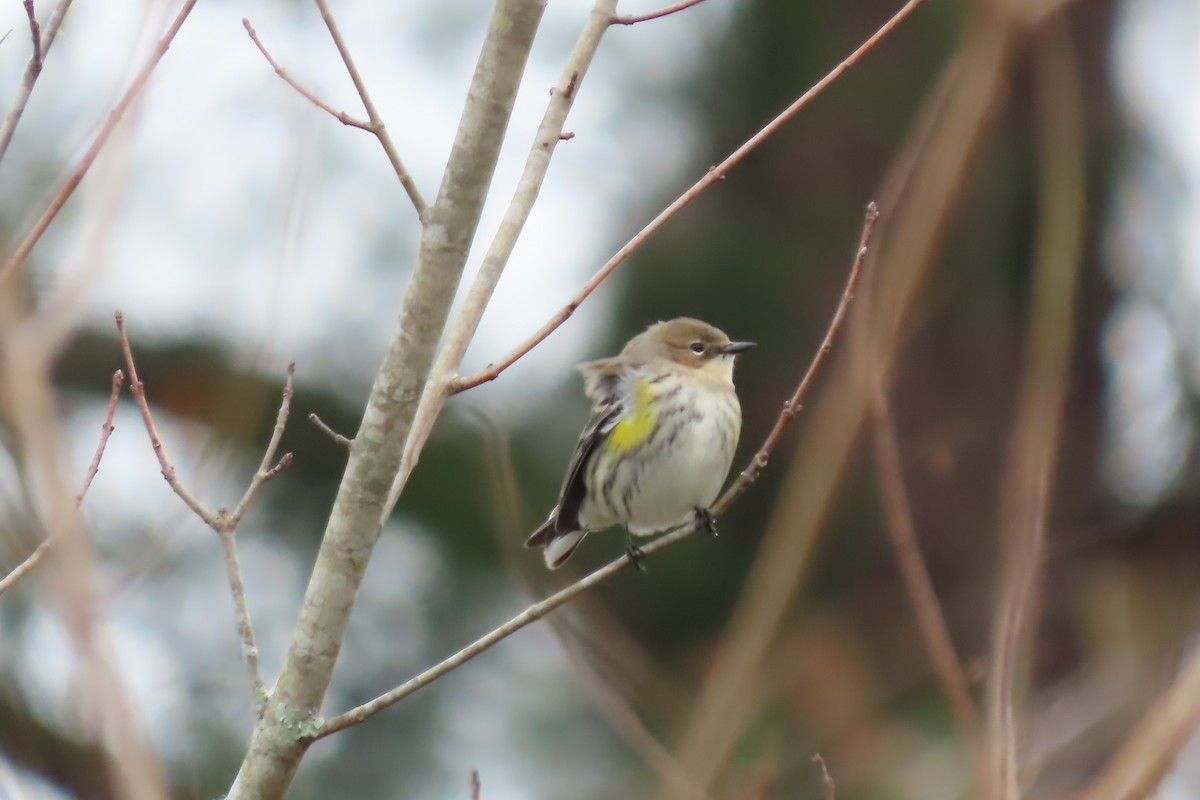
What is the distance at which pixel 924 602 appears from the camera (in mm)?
2057

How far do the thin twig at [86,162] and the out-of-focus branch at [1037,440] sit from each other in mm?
1586

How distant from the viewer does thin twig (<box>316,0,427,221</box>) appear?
307 centimetres

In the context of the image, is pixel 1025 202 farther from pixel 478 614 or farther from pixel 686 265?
pixel 478 614

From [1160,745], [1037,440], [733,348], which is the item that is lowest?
[1160,745]

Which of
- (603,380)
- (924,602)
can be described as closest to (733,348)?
(603,380)

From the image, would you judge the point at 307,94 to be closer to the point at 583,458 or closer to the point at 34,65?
the point at 34,65

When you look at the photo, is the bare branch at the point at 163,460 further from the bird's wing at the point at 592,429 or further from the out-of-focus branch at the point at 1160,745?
the bird's wing at the point at 592,429

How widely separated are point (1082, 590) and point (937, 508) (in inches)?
40.9

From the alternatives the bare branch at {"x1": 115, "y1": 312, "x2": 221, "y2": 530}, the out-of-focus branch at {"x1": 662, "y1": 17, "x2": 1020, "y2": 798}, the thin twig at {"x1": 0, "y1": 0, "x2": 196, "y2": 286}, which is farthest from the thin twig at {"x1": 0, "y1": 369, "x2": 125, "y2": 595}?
the out-of-focus branch at {"x1": 662, "y1": 17, "x2": 1020, "y2": 798}

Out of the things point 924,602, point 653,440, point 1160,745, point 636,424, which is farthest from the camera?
point 636,424

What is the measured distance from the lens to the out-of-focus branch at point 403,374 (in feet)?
10.1

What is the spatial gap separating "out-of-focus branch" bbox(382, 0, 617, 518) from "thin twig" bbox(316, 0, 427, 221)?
10.4 inches

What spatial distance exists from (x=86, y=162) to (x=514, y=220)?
1.12 metres

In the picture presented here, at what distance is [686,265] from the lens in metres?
10.1
